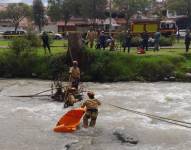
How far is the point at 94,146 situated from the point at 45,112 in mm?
6424

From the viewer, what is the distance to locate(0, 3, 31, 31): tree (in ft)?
295

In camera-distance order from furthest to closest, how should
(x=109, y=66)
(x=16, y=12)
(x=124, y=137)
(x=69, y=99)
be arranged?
1. (x=16, y=12)
2. (x=109, y=66)
3. (x=69, y=99)
4. (x=124, y=137)

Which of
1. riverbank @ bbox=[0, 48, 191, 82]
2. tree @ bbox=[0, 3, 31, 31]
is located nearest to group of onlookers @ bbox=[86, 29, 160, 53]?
riverbank @ bbox=[0, 48, 191, 82]

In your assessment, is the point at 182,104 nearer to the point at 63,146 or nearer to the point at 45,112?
the point at 45,112

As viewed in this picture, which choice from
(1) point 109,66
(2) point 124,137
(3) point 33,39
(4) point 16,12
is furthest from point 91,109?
(4) point 16,12

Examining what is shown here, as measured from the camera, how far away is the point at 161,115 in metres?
23.7

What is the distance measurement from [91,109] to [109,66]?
1578 cm

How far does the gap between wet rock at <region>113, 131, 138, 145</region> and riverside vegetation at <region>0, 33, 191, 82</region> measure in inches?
581

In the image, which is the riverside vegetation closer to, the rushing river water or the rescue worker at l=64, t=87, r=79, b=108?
the rushing river water

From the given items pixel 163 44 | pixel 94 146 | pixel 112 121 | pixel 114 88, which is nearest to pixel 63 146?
pixel 94 146

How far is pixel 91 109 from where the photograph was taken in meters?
20.0

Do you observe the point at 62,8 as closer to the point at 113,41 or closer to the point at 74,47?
the point at 113,41

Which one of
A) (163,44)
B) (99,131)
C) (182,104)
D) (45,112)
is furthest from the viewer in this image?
(163,44)

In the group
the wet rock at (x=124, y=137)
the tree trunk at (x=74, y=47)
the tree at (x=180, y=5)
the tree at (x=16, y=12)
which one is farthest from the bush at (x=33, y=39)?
the tree at (x=16, y=12)
